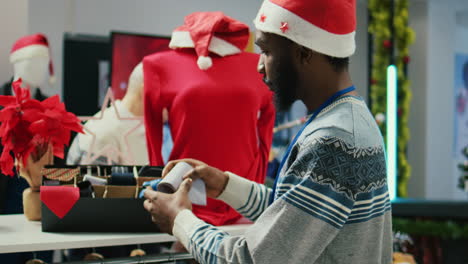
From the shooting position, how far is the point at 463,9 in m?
6.74

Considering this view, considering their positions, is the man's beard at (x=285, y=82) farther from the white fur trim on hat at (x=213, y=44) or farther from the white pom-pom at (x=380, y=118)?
the white pom-pom at (x=380, y=118)

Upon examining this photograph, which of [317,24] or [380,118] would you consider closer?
[317,24]

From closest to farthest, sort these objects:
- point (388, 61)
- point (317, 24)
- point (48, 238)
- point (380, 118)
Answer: point (317, 24) → point (48, 238) → point (380, 118) → point (388, 61)

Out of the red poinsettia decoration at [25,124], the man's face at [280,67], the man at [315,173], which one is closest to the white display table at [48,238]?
the red poinsettia decoration at [25,124]

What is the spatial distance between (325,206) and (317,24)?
41cm

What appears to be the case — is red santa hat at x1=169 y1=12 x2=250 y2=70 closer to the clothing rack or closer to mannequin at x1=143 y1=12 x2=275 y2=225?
mannequin at x1=143 y1=12 x2=275 y2=225

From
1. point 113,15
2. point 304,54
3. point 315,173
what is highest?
point 113,15

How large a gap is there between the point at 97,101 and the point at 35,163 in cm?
192

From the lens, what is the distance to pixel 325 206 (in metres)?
1.01

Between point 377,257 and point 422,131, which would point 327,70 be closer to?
point 377,257

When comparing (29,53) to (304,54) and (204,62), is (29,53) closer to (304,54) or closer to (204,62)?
(204,62)

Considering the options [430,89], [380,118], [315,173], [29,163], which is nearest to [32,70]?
[29,163]

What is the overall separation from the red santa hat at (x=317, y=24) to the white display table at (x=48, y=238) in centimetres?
76

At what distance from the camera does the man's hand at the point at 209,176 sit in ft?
4.82
